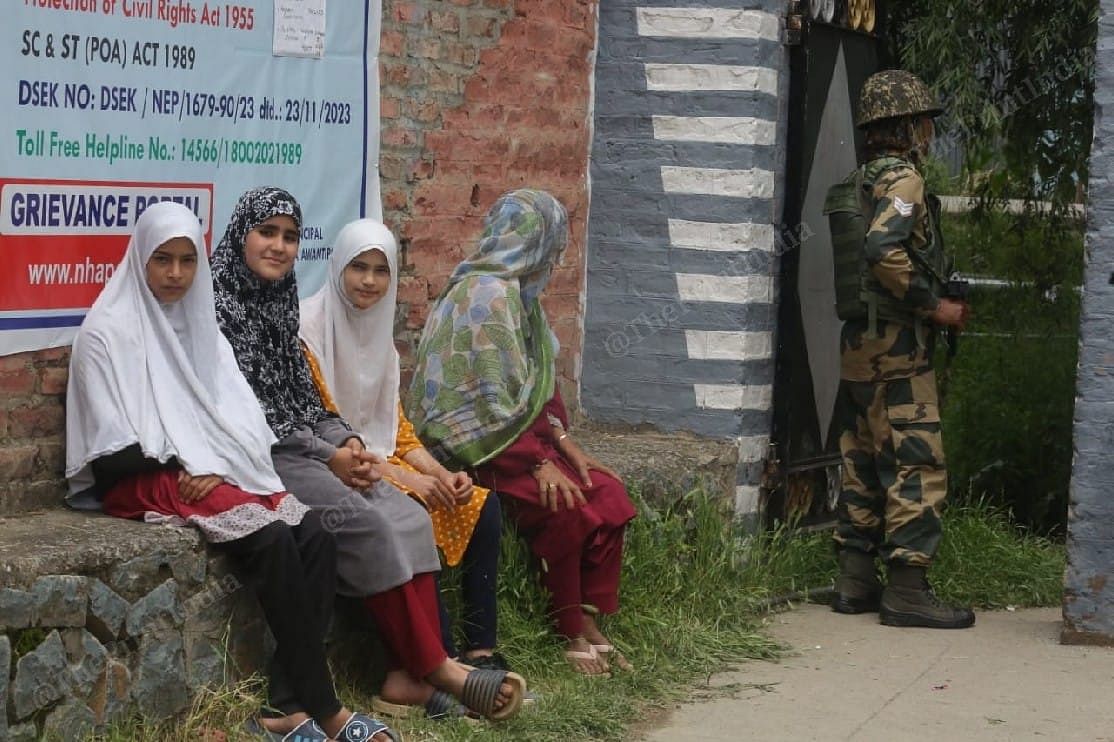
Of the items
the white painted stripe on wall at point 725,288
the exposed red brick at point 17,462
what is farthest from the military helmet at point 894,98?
the exposed red brick at point 17,462

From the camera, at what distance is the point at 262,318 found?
477 cm

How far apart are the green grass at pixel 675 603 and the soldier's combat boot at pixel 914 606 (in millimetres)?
427

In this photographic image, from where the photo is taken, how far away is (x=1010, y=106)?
7559 millimetres

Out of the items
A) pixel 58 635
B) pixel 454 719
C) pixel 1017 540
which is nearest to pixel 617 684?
pixel 454 719

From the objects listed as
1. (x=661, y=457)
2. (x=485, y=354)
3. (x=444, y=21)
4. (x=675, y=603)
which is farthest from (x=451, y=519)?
(x=444, y=21)

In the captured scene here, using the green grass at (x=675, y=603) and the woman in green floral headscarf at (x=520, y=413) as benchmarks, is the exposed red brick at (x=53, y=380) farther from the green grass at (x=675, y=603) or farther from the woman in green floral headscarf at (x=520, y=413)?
the woman in green floral headscarf at (x=520, y=413)

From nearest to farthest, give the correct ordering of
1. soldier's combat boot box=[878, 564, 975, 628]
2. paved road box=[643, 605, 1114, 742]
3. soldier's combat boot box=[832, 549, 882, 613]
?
paved road box=[643, 605, 1114, 742], soldier's combat boot box=[878, 564, 975, 628], soldier's combat boot box=[832, 549, 882, 613]

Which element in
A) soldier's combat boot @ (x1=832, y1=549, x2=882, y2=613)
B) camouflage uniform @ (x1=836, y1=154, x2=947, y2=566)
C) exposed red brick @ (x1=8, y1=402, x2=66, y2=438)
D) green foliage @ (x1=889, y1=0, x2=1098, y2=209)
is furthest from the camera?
green foliage @ (x1=889, y1=0, x2=1098, y2=209)

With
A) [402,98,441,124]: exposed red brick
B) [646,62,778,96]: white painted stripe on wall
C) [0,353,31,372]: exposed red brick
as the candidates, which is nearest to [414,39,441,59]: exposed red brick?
[402,98,441,124]: exposed red brick

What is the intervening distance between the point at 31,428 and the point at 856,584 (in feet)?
10.2

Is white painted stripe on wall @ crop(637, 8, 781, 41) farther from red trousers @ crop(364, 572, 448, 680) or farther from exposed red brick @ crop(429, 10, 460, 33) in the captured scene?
red trousers @ crop(364, 572, 448, 680)

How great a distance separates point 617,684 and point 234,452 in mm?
1398

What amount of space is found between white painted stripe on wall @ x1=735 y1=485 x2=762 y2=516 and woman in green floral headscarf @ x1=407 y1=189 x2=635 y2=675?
132cm

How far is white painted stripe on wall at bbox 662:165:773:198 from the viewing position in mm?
6531
